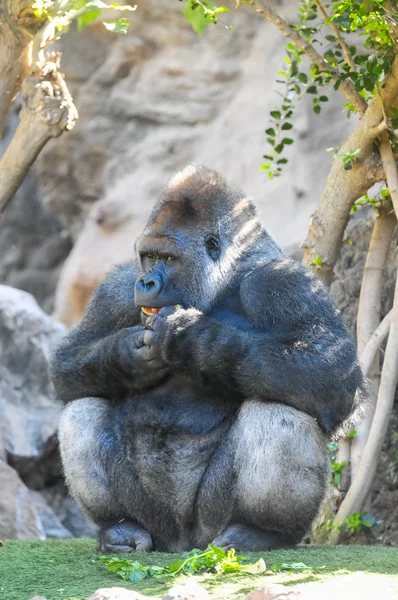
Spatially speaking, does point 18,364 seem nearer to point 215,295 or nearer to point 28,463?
point 28,463

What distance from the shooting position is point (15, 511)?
5.23m

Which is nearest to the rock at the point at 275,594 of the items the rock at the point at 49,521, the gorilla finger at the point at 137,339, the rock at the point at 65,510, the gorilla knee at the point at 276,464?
the gorilla knee at the point at 276,464

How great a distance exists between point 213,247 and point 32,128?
96 cm

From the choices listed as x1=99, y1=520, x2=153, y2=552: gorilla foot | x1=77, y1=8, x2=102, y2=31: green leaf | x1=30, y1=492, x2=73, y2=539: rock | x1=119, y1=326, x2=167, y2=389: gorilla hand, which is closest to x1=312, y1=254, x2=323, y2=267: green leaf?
x1=119, y1=326, x2=167, y2=389: gorilla hand

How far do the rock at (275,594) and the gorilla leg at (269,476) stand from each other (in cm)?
128

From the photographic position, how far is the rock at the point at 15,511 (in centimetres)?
518

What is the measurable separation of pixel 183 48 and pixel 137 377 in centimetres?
539

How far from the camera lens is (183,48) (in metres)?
8.59

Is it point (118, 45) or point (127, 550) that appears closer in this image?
point (127, 550)

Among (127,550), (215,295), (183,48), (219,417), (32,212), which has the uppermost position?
(183,48)

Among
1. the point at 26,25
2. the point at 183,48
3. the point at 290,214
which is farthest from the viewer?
the point at 183,48

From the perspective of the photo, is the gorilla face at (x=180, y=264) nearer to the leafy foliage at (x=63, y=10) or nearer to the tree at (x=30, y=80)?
the tree at (x=30, y=80)

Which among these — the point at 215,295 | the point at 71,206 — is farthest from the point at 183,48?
the point at 215,295

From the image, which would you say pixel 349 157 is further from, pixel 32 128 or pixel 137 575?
pixel 137 575
